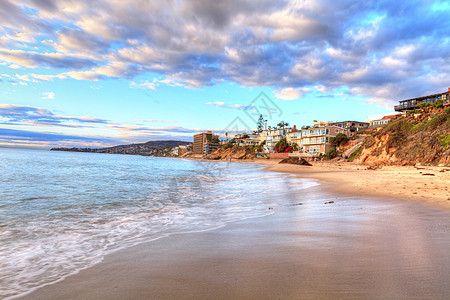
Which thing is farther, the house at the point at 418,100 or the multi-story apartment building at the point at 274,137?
the multi-story apartment building at the point at 274,137

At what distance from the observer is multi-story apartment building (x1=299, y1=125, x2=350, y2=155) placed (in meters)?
65.3

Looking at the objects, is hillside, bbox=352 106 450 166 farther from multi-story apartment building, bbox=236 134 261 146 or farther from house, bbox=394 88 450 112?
multi-story apartment building, bbox=236 134 261 146

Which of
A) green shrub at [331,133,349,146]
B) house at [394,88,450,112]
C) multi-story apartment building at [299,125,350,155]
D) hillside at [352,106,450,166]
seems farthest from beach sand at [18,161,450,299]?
house at [394,88,450,112]

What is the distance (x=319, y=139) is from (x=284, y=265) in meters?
69.6

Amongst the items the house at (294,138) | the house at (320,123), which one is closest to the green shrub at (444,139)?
the house at (294,138)

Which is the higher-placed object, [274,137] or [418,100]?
[418,100]

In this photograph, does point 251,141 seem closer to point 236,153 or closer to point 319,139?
point 236,153

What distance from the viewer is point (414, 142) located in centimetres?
3362

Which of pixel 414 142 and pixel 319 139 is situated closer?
pixel 414 142

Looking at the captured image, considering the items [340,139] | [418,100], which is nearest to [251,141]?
[340,139]

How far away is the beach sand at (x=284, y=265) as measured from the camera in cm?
275

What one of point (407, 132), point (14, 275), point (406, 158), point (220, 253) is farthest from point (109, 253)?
point (407, 132)

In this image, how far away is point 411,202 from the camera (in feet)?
26.9

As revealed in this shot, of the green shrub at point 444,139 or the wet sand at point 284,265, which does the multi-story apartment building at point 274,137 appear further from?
the wet sand at point 284,265
